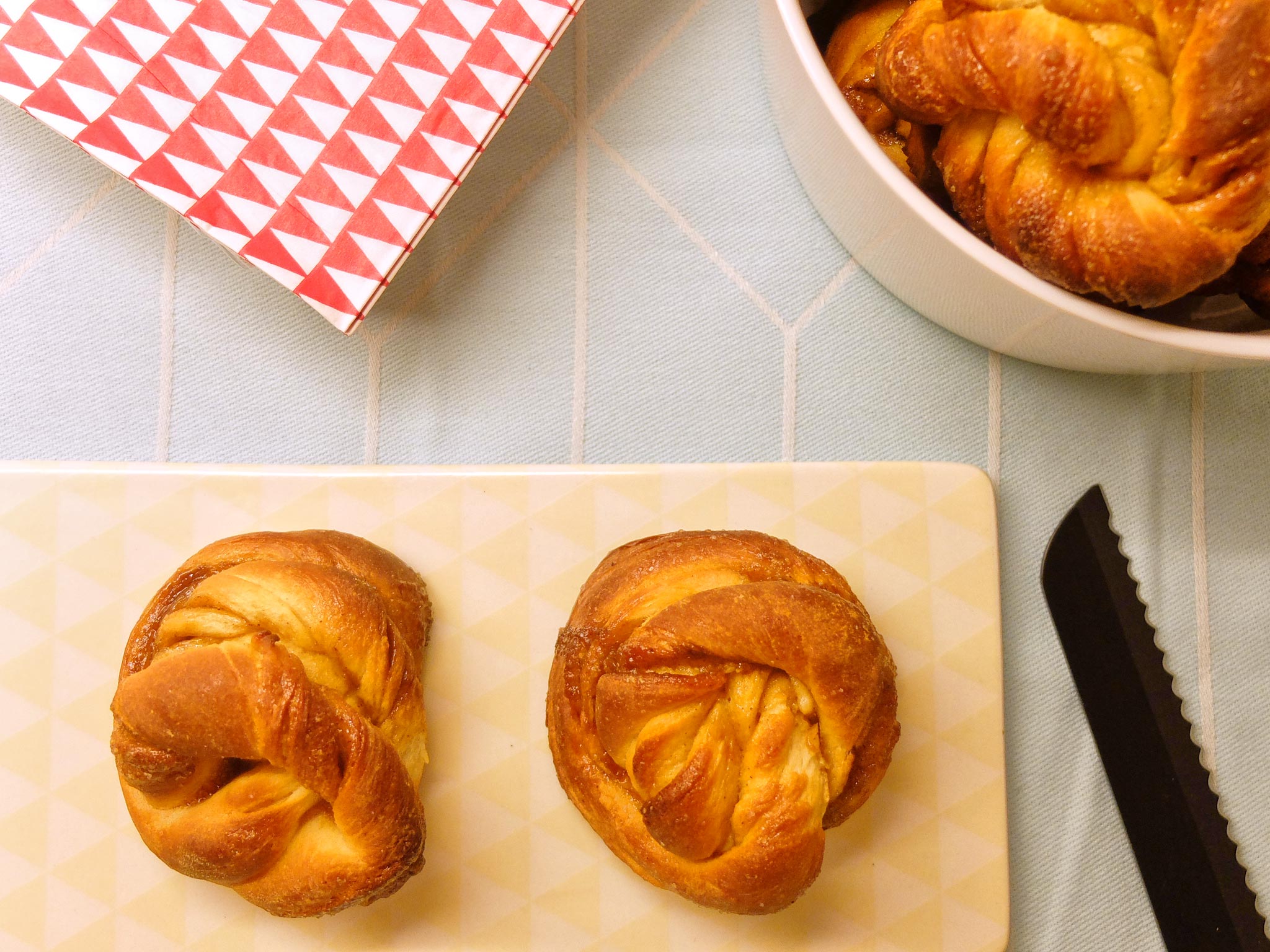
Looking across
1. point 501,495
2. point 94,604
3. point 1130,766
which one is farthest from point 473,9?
point 1130,766

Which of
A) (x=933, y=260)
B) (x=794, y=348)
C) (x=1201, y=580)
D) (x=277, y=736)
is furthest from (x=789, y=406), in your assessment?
(x=277, y=736)

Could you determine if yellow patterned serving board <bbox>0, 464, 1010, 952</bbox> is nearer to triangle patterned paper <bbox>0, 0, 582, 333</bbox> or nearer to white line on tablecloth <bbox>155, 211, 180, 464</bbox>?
white line on tablecloth <bbox>155, 211, 180, 464</bbox>

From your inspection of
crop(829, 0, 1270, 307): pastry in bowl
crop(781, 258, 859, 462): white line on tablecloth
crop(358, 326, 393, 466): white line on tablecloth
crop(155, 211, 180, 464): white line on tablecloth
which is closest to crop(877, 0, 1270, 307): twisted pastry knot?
crop(829, 0, 1270, 307): pastry in bowl

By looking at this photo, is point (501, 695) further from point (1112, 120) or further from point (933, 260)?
point (1112, 120)

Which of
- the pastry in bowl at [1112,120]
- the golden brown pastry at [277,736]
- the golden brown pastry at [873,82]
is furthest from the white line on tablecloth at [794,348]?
the golden brown pastry at [277,736]

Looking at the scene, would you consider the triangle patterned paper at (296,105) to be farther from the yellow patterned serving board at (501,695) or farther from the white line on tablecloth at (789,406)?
the white line on tablecloth at (789,406)

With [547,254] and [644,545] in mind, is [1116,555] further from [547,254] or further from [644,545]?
[547,254]

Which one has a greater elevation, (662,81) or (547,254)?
(662,81)

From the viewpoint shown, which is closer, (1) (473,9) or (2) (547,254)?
(1) (473,9)
